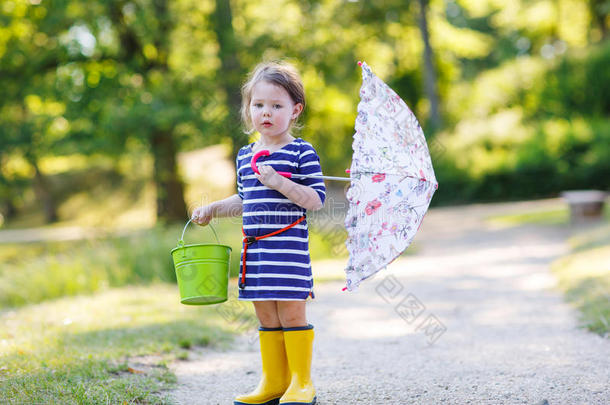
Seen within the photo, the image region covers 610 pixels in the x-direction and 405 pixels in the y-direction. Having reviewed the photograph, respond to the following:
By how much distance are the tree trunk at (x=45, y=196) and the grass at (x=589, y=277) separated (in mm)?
20307

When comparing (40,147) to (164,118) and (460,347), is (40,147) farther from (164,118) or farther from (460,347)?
(460,347)

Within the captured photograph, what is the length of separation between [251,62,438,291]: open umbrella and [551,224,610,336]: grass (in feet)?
7.17

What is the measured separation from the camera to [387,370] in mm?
3572

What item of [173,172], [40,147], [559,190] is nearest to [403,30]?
[559,190]

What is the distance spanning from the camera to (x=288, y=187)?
267cm

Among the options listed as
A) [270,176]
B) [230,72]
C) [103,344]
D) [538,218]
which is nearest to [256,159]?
[270,176]

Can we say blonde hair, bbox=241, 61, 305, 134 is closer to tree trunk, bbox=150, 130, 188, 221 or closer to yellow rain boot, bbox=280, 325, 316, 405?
yellow rain boot, bbox=280, 325, 316, 405

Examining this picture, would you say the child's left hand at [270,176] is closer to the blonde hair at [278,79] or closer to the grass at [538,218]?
the blonde hair at [278,79]

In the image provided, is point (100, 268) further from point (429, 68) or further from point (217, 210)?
point (429, 68)

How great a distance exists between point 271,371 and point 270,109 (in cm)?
129

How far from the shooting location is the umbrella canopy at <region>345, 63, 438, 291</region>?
2760mm

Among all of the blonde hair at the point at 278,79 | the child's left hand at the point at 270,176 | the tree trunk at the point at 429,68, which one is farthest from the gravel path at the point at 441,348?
the tree trunk at the point at 429,68

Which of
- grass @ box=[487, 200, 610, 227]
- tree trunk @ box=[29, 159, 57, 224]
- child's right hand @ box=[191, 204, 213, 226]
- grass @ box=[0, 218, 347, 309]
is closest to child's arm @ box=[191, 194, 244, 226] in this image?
child's right hand @ box=[191, 204, 213, 226]

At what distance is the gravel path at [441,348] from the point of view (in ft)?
10.1
